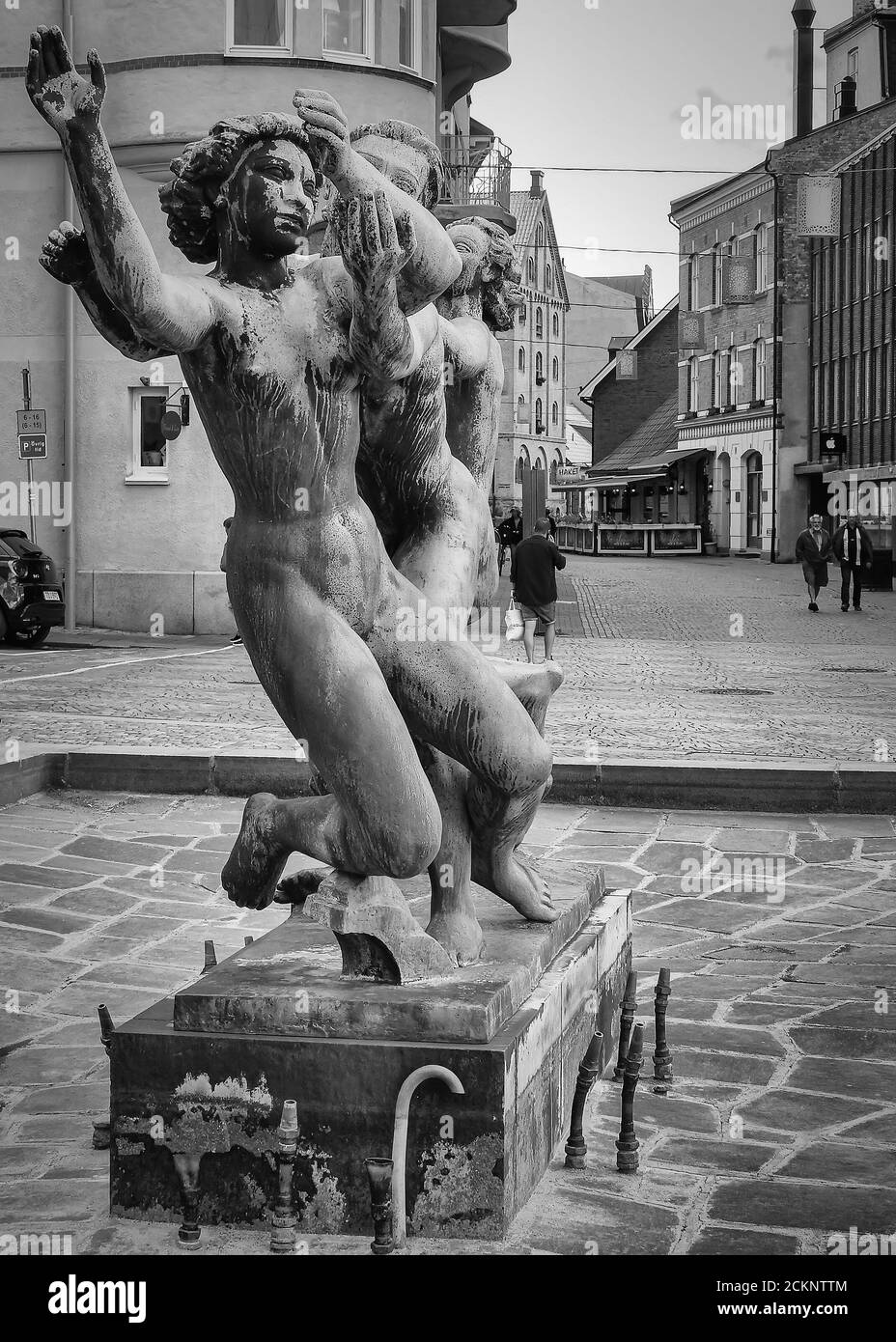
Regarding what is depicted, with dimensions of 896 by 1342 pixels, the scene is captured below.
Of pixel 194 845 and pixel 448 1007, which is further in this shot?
pixel 194 845

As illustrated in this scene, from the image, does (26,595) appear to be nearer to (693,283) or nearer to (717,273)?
(717,273)

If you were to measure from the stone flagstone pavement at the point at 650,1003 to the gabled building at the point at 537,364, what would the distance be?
7900cm

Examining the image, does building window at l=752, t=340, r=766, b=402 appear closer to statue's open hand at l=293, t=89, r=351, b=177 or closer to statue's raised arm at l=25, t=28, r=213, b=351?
statue's open hand at l=293, t=89, r=351, b=177

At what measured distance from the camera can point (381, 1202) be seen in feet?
11.3

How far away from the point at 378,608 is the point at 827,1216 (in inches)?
66.7

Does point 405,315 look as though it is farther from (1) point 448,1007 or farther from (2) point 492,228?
(1) point 448,1007

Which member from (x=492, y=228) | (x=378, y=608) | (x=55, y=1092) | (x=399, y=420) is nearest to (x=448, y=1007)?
(x=378, y=608)

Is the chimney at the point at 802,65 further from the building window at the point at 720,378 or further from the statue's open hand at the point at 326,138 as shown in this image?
the statue's open hand at the point at 326,138

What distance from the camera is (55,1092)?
15.7 feet

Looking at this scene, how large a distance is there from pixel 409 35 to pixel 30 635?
9853 millimetres

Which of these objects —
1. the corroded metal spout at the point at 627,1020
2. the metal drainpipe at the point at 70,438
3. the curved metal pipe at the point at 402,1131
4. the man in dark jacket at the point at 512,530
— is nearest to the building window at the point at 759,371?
the man in dark jacket at the point at 512,530

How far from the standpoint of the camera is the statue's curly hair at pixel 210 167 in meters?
3.60

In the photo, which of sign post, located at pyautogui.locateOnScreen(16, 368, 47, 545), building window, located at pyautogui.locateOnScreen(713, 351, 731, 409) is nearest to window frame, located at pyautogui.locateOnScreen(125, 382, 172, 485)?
sign post, located at pyautogui.locateOnScreen(16, 368, 47, 545)

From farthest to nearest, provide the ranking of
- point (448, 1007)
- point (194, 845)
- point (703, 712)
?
point (703, 712) < point (194, 845) < point (448, 1007)
